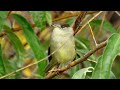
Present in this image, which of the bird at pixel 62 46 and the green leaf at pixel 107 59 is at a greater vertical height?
the green leaf at pixel 107 59

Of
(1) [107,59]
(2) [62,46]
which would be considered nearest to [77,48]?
(2) [62,46]

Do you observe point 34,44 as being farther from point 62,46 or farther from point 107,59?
point 107,59

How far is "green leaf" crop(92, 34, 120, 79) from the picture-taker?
1477 millimetres

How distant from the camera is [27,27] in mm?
2268

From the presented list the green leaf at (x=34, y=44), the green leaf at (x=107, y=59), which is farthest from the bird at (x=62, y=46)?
the green leaf at (x=107, y=59)

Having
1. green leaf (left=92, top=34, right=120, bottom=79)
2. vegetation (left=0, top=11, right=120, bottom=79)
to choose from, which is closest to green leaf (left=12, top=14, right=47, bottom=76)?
vegetation (left=0, top=11, right=120, bottom=79)

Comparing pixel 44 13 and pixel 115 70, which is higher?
pixel 44 13

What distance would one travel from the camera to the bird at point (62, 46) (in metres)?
2.21

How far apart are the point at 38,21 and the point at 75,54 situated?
0.27 meters

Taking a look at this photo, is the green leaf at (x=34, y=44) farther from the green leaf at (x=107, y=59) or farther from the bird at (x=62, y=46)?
the green leaf at (x=107, y=59)

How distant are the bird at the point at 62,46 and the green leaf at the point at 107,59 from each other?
66 cm
